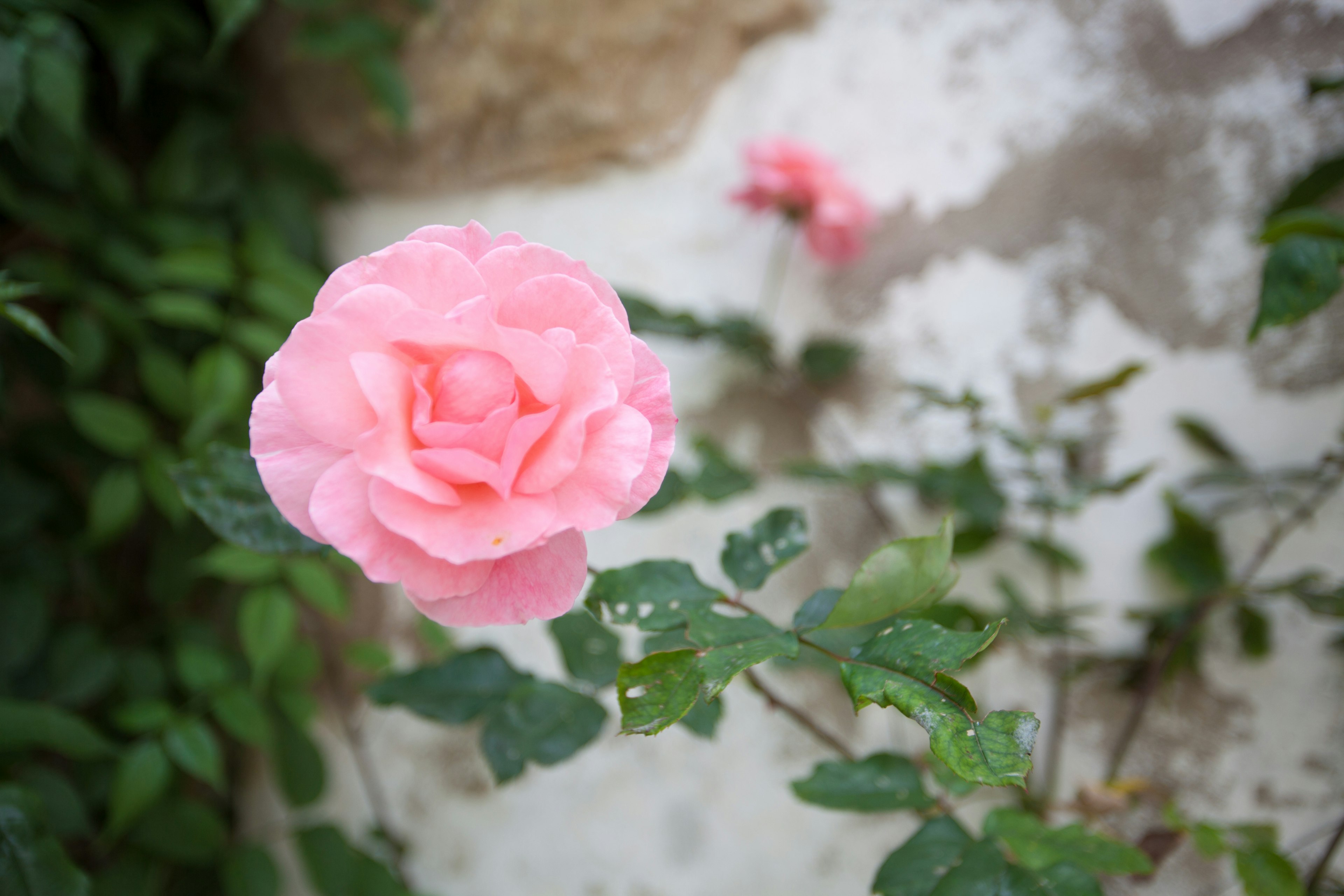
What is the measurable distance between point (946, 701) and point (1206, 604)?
17.7 inches

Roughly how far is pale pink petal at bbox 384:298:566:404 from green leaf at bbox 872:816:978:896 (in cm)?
33

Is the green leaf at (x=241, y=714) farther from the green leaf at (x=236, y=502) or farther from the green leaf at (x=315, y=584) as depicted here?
the green leaf at (x=236, y=502)

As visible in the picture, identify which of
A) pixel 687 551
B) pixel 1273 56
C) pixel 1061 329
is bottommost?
pixel 687 551

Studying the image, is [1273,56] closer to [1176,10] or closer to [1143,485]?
[1176,10]

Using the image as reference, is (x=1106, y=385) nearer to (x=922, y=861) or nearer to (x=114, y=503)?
(x=922, y=861)

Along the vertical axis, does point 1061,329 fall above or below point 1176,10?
below

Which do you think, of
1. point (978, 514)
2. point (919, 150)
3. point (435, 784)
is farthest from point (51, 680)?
point (919, 150)

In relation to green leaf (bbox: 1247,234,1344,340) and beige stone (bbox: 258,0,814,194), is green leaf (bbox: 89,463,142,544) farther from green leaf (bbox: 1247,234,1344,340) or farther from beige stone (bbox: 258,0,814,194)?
green leaf (bbox: 1247,234,1344,340)

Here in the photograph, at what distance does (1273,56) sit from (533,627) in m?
1.02

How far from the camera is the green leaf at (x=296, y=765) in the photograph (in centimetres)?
84

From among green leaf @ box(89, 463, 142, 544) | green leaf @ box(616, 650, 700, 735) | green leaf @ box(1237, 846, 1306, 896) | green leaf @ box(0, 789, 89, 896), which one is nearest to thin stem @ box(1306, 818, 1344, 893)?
green leaf @ box(1237, 846, 1306, 896)

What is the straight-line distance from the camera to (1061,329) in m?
0.79

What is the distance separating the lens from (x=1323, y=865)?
523mm

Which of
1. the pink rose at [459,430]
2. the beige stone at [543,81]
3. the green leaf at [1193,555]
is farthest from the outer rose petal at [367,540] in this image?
the beige stone at [543,81]
